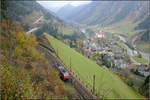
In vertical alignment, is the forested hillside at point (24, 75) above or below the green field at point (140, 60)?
above

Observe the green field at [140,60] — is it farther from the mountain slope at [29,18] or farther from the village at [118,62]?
the mountain slope at [29,18]

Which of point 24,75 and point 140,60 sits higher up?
point 24,75

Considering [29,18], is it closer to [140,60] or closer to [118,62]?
[118,62]

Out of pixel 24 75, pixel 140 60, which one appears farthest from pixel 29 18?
pixel 140 60

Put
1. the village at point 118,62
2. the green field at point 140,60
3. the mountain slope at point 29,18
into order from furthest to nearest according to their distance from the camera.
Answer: the green field at point 140,60 → the village at point 118,62 → the mountain slope at point 29,18

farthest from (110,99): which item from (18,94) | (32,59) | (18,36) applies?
(18,36)

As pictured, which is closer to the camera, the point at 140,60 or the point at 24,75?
the point at 24,75

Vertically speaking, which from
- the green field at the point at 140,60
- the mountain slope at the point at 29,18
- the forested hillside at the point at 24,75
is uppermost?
the mountain slope at the point at 29,18

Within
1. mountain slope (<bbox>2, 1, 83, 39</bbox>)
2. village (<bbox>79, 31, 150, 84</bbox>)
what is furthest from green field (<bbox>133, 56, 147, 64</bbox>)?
mountain slope (<bbox>2, 1, 83, 39</bbox>)

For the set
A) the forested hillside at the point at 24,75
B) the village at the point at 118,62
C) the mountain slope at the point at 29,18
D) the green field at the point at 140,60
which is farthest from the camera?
the green field at the point at 140,60

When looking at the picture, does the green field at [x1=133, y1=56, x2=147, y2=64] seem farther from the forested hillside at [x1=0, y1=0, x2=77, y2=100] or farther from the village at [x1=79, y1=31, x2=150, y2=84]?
the forested hillside at [x1=0, y1=0, x2=77, y2=100]

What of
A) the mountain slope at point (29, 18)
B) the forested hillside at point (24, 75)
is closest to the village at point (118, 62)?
the mountain slope at point (29, 18)
